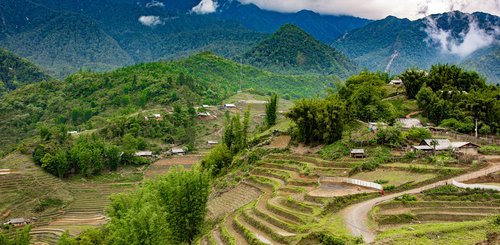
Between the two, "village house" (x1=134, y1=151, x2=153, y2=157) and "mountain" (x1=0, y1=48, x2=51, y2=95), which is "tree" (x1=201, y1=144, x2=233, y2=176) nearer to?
"village house" (x1=134, y1=151, x2=153, y2=157)

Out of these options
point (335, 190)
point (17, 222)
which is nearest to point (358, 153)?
point (335, 190)

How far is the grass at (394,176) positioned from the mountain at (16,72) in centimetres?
11137

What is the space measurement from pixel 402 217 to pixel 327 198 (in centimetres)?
451

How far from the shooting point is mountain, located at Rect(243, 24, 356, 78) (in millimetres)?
145875

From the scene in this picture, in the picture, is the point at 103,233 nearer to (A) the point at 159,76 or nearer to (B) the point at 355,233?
(B) the point at 355,233

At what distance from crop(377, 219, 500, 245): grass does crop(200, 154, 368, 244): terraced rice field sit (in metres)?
3.73

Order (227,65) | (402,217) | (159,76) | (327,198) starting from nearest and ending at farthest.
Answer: (402,217) < (327,198) < (159,76) < (227,65)

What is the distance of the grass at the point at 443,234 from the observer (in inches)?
696

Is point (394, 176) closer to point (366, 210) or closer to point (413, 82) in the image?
point (366, 210)

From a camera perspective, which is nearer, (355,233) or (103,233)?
(355,233)

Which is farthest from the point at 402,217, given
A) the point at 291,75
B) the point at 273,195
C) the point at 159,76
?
the point at 291,75

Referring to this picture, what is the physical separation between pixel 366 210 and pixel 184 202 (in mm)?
9643

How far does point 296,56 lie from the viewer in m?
148

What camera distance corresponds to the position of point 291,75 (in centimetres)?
13450
